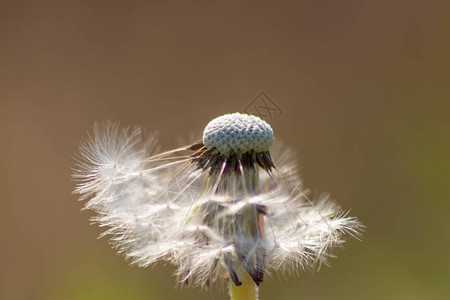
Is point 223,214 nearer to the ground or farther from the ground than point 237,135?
nearer to the ground

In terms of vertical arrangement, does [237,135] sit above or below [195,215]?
above

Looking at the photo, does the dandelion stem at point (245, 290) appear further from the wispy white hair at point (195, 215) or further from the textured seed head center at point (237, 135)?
the textured seed head center at point (237, 135)

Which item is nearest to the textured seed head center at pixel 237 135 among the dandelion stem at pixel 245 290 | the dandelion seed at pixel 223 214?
the dandelion seed at pixel 223 214

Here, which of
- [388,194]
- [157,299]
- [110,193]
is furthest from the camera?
[388,194]

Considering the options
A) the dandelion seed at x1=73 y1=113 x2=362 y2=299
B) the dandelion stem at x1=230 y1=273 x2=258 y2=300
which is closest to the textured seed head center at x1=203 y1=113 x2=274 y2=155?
the dandelion seed at x1=73 y1=113 x2=362 y2=299

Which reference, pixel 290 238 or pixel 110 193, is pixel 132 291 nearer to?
pixel 110 193

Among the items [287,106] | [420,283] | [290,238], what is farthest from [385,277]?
[290,238]
